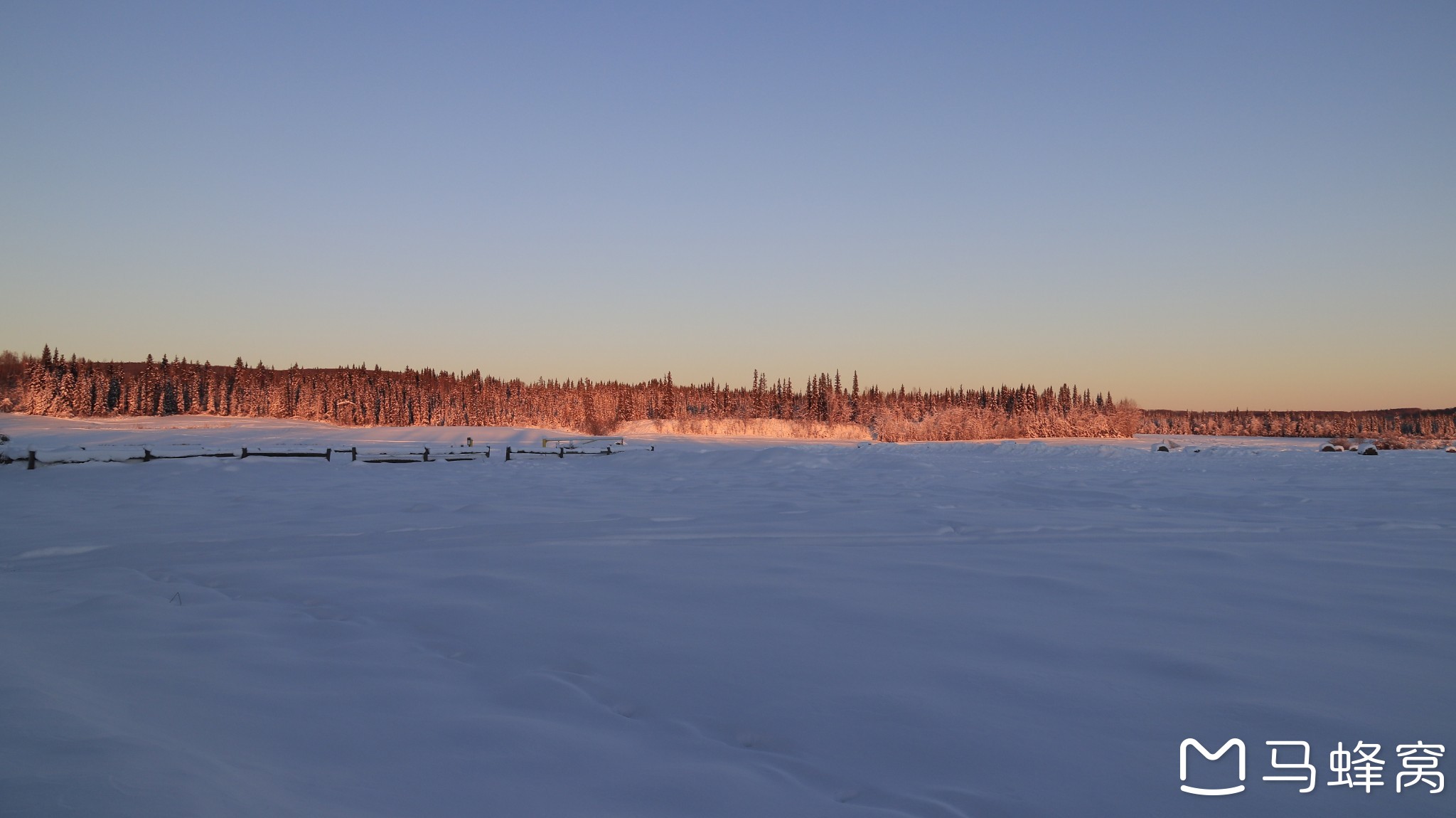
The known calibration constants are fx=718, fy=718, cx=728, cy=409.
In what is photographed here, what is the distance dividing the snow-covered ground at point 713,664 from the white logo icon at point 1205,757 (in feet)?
0.13

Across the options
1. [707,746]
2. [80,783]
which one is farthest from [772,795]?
[80,783]

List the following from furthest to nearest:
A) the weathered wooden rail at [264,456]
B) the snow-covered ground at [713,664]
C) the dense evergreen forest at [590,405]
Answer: the dense evergreen forest at [590,405] < the weathered wooden rail at [264,456] < the snow-covered ground at [713,664]

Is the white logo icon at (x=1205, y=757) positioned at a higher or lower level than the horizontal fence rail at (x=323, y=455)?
higher

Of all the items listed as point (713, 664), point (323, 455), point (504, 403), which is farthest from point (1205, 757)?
point (504, 403)

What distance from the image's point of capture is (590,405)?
11175 cm

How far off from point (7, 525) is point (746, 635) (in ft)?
33.0

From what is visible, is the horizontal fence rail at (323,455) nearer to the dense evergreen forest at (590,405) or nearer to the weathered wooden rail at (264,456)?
the weathered wooden rail at (264,456)

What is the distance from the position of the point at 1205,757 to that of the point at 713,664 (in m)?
2.15

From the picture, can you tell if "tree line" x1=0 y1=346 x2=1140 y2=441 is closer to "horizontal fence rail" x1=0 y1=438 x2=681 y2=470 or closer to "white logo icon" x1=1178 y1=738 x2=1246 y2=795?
"horizontal fence rail" x1=0 y1=438 x2=681 y2=470

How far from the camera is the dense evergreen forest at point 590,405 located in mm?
52719

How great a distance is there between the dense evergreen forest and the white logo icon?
138ft

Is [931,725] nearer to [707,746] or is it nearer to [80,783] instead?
[707,746]

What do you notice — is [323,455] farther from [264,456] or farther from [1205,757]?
[1205,757]

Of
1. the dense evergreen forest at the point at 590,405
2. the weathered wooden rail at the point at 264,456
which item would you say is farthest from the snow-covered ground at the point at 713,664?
the dense evergreen forest at the point at 590,405
